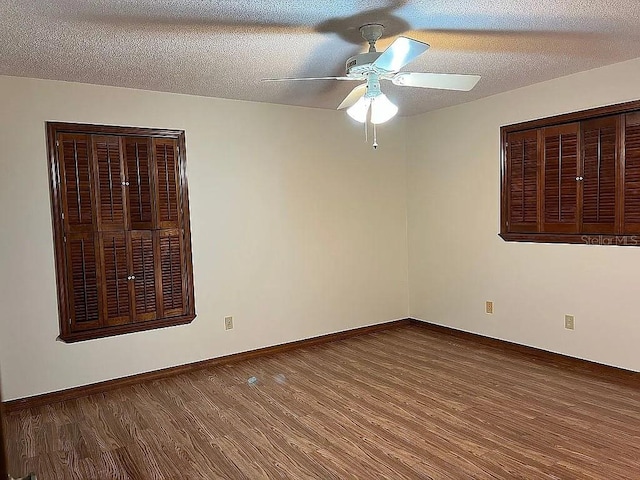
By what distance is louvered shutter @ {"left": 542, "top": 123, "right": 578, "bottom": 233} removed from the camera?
3902mm

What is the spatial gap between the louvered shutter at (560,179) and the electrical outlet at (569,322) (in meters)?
0.71

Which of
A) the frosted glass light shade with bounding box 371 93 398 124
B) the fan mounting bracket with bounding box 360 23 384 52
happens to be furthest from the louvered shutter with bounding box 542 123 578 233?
the fan mounting bracket with bounding box 360 23 384 52

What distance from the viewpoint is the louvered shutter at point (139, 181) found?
3887mm

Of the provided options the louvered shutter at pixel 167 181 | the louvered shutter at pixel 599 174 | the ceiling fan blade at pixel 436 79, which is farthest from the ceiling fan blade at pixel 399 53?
the louvered shutter at pixel 167 181

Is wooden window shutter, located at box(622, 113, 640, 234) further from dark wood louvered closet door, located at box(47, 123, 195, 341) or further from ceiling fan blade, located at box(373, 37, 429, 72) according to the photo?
dark wood louvered closet door, located at box(47, 123, 195, 341)

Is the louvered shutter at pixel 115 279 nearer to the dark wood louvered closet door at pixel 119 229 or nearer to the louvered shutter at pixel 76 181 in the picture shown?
the dark wood louvered closet door at pixel 119 229

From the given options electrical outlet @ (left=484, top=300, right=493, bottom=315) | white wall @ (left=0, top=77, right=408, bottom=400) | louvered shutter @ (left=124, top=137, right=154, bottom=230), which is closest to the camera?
white wall @ (left=0, top=77, right=408, bottom=400)

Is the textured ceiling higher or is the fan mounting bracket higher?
the textured ceiling

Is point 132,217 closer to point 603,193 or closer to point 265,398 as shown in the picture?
point 265,398

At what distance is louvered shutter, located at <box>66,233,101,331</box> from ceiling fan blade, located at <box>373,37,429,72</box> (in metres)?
2.58

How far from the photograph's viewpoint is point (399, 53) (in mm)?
2334

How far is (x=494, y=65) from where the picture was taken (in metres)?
3.49

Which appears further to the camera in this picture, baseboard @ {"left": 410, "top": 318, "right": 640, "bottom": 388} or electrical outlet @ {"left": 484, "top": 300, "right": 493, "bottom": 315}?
electrical outlet @ {"left": 484, "top": 300, "right": 493, "bottom": 315}

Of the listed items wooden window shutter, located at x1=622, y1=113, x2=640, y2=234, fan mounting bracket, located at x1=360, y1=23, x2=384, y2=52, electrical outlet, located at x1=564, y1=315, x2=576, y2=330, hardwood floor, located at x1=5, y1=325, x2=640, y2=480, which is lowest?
hardwood floor, located at x1=5, y1=325, x2=640, y2=480
